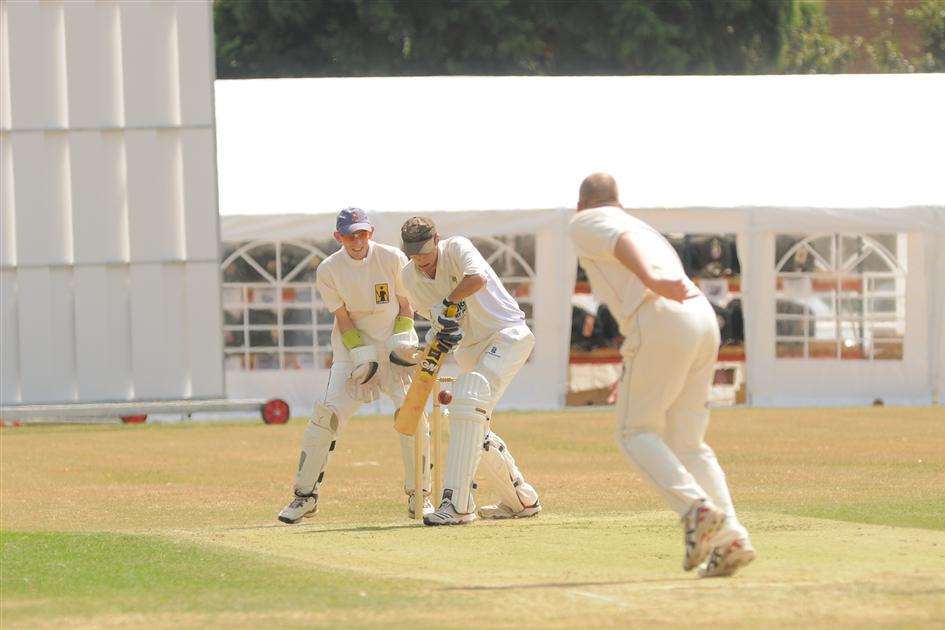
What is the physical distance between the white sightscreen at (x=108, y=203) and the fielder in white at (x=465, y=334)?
10.7 meters

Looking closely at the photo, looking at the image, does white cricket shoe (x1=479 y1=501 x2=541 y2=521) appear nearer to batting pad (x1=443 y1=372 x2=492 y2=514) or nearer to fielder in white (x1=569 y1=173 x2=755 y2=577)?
batting pad (x1=443 y1=372 x2=492 y2=514)

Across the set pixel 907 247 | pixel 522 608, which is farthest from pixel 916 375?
pixel 522 608

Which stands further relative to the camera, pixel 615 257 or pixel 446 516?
pixel 446 516

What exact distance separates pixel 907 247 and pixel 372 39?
69.8 ft

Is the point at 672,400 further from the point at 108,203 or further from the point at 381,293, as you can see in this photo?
the point at 108,203

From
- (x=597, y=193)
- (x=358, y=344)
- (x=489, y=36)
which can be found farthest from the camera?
(x=489, y=36)

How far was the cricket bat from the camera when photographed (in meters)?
10.2

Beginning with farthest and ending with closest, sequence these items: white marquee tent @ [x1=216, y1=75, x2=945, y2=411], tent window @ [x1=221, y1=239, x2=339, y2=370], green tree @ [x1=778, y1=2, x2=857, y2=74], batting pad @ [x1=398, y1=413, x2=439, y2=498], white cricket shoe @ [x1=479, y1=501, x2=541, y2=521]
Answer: green tree @ [x1=778, y1=2, x2=857, y2=74]
tent window @ [x1=221, y1=239, x2=339, y2=370]
white marquee tent @ [x1=216, y1=75, x2=945, y2=411]
batting pad @ [x1=398, y1=413, x2=439, y2=498]
white cricket shoe @ [x1=479, y1=501, x2=541, y2=521]

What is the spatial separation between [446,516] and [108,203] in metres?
11.8

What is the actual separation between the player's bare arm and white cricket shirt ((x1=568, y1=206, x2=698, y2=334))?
2 centimetres

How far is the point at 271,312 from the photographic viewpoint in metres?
22.0

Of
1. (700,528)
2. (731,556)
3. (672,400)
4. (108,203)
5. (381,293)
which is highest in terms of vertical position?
(108,203)

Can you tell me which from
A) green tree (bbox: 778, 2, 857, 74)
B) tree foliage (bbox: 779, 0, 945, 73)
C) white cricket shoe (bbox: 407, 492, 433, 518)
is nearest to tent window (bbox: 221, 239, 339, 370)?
white cricket shoe (bbox: 407, 492, 433, 518)

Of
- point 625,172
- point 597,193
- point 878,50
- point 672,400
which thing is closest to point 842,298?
point 625,172
